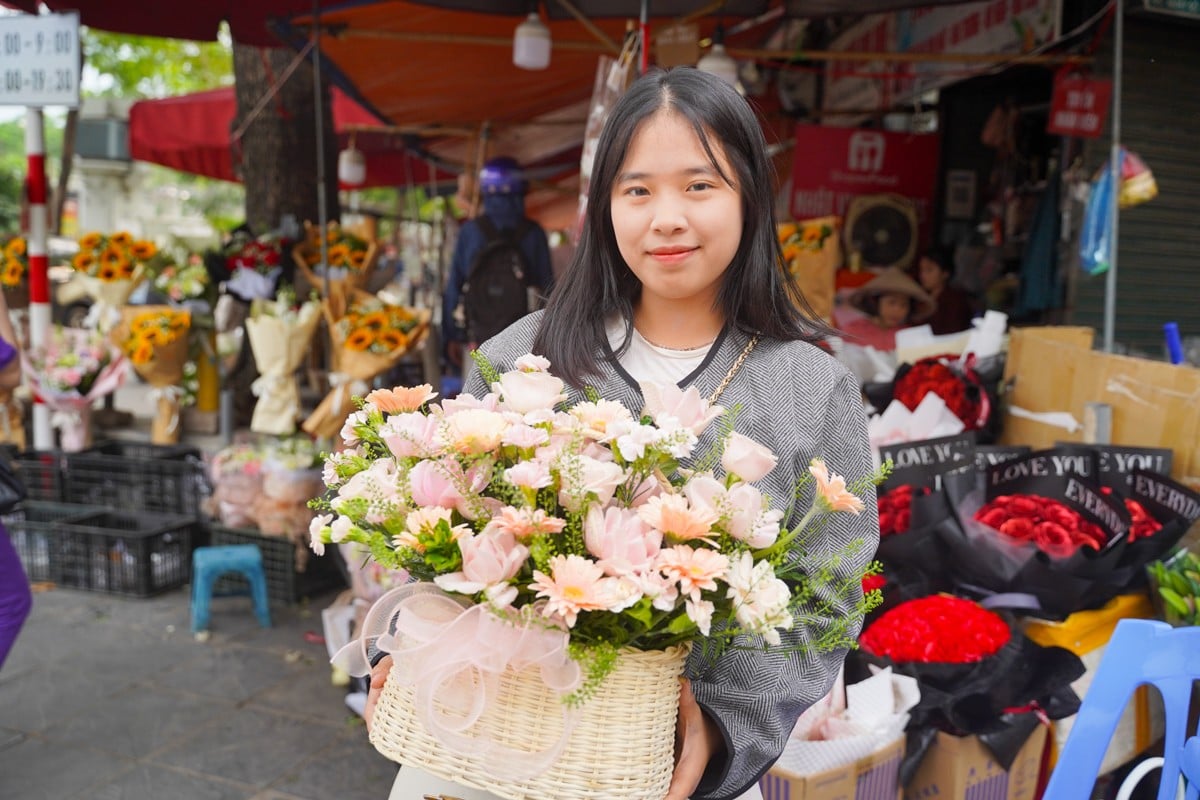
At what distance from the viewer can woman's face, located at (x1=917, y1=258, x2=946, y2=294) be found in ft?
20.7

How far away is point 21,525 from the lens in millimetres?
5402

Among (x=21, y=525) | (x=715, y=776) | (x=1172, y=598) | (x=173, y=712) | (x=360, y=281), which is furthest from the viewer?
(x=360, y=281)

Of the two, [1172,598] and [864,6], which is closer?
[1172,598]

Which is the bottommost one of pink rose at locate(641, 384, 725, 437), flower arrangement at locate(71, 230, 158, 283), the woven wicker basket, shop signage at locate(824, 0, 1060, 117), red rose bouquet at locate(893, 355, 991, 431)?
the woven wicker basket

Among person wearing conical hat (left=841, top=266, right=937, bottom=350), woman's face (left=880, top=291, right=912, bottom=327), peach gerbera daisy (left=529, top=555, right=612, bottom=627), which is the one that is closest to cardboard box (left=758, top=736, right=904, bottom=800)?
peach gerbera daisy (left=529, top=555, right=612, bottom=627)

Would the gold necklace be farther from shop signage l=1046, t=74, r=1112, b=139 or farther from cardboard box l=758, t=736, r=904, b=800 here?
shop signage l=1046, t=74, r=1112, b=139

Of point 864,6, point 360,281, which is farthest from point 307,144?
point 864,6

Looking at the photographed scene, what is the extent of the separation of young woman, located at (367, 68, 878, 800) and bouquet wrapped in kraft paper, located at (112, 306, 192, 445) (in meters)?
4.66

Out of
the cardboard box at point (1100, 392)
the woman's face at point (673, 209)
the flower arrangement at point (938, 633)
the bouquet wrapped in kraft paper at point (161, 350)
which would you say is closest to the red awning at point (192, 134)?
the bouquet wrapped in kraft paper at point (161, 350)

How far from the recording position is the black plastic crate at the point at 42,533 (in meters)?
5.31

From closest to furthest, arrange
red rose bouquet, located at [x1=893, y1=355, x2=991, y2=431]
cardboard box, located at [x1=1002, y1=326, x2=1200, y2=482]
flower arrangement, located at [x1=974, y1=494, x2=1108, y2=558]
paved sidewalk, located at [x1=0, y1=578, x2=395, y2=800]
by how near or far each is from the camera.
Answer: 1. flower arrangement, located at [x1=974, y1=494, x2=1108, y2=558]
2. cardboard box, located at [x1=1002, y1=326, x2=1200, y2=482]
3. paved sidewalk, located at [x1=0, y1=578, x2=395, y2=800]
4. red rose bouquet, located at [x1=893, y1=355, x2=991, y2=431]

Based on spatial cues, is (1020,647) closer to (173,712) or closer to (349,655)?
(349,655)

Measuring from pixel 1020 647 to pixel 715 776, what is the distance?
142cm

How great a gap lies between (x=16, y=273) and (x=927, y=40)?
6.79m
